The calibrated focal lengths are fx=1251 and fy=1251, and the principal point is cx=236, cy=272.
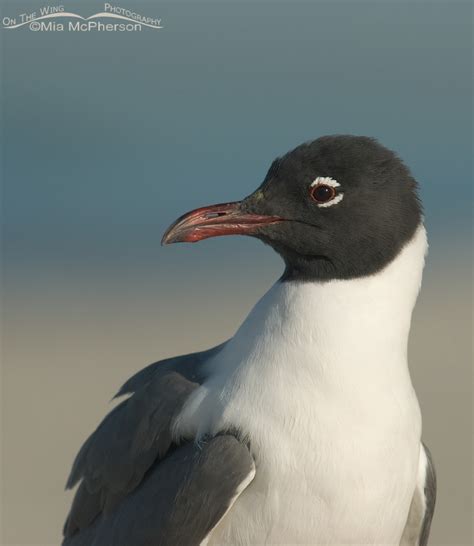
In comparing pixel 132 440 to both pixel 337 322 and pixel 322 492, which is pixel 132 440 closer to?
pixel 322 492

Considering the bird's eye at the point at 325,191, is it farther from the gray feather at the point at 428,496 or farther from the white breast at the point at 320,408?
the gray feather at the point at 428,496

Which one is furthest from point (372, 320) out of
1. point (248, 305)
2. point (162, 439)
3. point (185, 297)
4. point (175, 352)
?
point (185, 297)

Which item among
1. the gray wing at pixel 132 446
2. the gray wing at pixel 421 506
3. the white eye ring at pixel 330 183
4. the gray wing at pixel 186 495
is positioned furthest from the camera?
the gray wing at pixel 421 506

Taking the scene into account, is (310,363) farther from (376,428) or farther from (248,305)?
(248,305)

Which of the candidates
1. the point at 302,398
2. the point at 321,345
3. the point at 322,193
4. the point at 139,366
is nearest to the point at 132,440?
the point at 302,398

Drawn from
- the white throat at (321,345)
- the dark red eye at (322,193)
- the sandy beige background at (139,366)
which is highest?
the dark red eye at (322,193)

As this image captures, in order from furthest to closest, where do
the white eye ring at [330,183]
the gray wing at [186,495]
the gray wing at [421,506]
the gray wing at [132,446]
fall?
1. the gray wing at [421,506]
2. the gray wing at [132,446]
3. the white eye ring at [330,183]
4. the gray wing at [186,495]

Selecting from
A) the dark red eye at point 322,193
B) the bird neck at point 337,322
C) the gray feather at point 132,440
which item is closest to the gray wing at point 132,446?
the gray feather at point 132,440

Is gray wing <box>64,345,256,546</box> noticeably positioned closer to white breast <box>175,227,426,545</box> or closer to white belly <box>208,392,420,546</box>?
white breast <box>175,227,426,545</box>
